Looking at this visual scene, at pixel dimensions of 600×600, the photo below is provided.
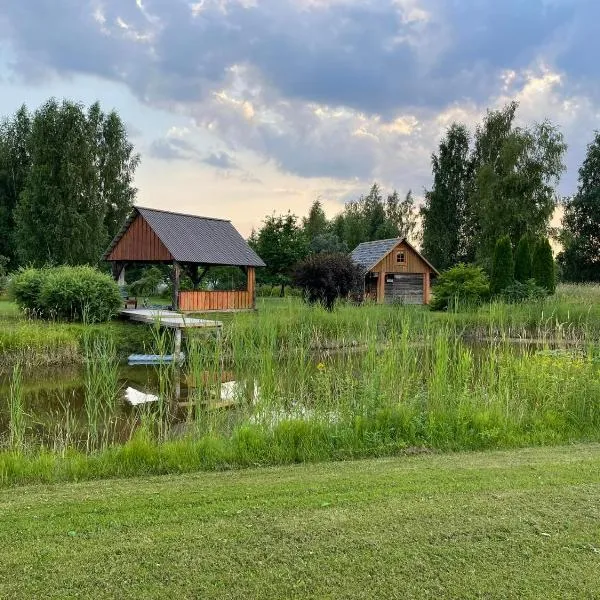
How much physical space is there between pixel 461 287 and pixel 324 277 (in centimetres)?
671

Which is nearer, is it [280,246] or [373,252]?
[373,252]

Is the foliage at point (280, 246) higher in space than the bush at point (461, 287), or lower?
higher

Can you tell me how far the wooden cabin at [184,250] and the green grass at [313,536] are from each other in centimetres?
1638

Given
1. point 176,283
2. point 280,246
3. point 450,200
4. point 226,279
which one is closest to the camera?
point 176,283

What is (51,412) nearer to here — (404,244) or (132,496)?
(132,496)

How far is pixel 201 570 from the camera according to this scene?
8.74 feet

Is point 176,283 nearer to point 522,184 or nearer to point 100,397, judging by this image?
point 100,397

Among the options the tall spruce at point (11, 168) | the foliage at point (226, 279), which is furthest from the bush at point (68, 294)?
the tall spruce at point (11, 168)

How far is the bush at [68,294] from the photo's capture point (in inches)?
621

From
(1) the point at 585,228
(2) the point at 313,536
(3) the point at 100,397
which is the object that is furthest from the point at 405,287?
(2) the point at 313,536

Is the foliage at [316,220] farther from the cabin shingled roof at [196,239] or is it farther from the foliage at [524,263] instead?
the cabin shingled roof at [196,239]

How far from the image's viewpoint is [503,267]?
83.4ft

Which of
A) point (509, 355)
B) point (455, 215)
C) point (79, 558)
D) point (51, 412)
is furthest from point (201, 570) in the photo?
point (455, 215)

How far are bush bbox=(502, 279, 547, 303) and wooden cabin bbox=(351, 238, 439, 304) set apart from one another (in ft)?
20.4
